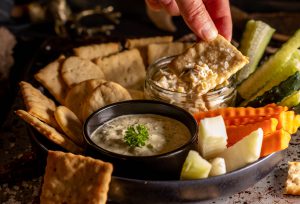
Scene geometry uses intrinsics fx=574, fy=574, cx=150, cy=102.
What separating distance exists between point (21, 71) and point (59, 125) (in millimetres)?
1161

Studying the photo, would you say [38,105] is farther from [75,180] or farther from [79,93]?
[75,180]

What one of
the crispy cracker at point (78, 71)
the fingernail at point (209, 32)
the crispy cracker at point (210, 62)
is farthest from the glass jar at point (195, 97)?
the crispy cracker at point (78, 71)


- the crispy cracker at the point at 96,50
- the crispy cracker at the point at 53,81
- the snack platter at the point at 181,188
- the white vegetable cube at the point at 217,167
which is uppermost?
the white vegetable cube at the point at 217,167

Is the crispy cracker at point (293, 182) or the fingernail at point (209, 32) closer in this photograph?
the crispy cracker at point (293, 182)

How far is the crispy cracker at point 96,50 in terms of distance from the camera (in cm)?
302

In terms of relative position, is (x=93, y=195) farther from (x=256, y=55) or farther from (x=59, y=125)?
(x=256, y=55)

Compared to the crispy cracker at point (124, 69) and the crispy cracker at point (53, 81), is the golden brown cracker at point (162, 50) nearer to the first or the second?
the crispy cracker at point (124, 69)

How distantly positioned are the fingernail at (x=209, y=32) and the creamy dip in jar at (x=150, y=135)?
0.41 m

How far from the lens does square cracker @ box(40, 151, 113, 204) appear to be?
6.40 ft

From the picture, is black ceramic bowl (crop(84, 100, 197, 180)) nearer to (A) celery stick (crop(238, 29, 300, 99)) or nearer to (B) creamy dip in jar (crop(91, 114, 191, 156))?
(B) creamy dip in jar (crop(91, 114, 191, 156))

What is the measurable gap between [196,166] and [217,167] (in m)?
0.10

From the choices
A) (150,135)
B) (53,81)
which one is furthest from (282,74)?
(53,81)

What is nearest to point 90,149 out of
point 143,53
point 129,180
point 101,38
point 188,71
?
point 129,180

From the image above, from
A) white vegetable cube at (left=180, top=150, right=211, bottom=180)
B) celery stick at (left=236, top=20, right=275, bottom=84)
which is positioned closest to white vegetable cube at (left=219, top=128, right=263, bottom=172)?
white vegetable cube at (left=180, top=150, right=211, bottom=180)
